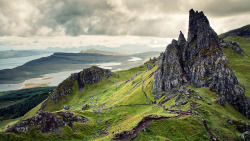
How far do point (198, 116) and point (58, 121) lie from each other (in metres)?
88.7

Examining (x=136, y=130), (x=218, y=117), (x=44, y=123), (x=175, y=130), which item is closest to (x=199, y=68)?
(x=218, y=117)

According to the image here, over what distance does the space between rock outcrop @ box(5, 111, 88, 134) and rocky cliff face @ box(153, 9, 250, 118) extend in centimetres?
8090

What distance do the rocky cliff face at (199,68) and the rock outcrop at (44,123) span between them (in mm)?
80897

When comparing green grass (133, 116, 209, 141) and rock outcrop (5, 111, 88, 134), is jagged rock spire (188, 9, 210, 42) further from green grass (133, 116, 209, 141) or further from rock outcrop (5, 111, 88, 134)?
rock outcrop (5, 111, 88, 134)

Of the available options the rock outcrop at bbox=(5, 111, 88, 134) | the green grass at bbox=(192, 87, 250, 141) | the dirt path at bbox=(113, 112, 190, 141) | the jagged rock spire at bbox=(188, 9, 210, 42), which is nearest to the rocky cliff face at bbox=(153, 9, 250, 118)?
the jagged rock spire at bbox=(188, 9, 210, 42)

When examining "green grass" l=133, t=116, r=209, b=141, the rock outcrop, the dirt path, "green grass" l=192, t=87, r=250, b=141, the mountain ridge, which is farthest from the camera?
the rock outcrop

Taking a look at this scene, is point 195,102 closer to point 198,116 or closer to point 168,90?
point 198,116

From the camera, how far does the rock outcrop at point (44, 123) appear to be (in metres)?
95.4

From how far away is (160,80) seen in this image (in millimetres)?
148875

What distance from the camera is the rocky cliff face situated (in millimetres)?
110625

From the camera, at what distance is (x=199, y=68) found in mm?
127688

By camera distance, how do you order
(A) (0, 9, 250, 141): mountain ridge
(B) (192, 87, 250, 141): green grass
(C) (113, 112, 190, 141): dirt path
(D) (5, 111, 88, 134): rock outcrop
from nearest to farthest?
(B) (192, 87, 250, 141): green grass → (C) (113, 112, 190, 141): dirt path → (A) (0, 9, 250, 141): mountain ridge → (D) (5, 111, 88, 134): rock outcrop

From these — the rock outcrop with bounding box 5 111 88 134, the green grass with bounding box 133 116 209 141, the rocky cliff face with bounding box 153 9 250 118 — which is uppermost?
the rocky cliff face with bounding box 153 9 250 118

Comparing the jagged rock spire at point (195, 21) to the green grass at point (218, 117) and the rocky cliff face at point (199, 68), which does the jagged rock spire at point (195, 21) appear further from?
the green grass at point (218, 117)
